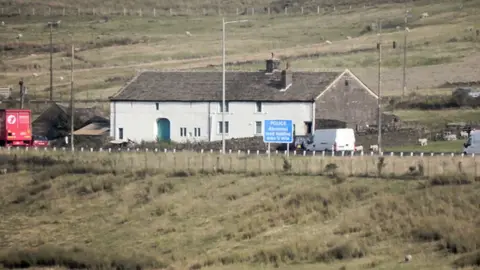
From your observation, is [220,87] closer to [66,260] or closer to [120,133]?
[120,133]

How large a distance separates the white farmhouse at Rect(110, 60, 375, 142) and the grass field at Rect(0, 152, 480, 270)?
62.7ft

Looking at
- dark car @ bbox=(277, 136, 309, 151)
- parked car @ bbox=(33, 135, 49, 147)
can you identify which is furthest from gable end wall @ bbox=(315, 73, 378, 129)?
parked car @ bbox=(33, 135, 49, 147)

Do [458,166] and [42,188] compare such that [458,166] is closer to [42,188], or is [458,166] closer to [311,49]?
[42,188]

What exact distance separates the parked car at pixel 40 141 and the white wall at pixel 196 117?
443 cm

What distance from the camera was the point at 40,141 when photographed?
9206cm

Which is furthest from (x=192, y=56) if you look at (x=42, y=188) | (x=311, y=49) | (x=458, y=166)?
(x=458, y=166)

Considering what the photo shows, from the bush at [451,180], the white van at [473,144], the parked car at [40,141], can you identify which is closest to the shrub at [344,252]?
the bush at [451,180]

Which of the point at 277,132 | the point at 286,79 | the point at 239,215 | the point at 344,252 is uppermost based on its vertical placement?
the point at 286,79

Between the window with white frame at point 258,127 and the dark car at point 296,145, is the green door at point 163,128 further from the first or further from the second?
the dark car at point 296,145

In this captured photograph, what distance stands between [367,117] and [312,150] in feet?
50.1

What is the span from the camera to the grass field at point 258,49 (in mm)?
135375

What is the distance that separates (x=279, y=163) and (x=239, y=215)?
9.06 meters

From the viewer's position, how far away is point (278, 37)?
18012 centimetres

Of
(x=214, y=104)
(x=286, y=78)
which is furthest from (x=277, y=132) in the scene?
(x=214, y=104)
